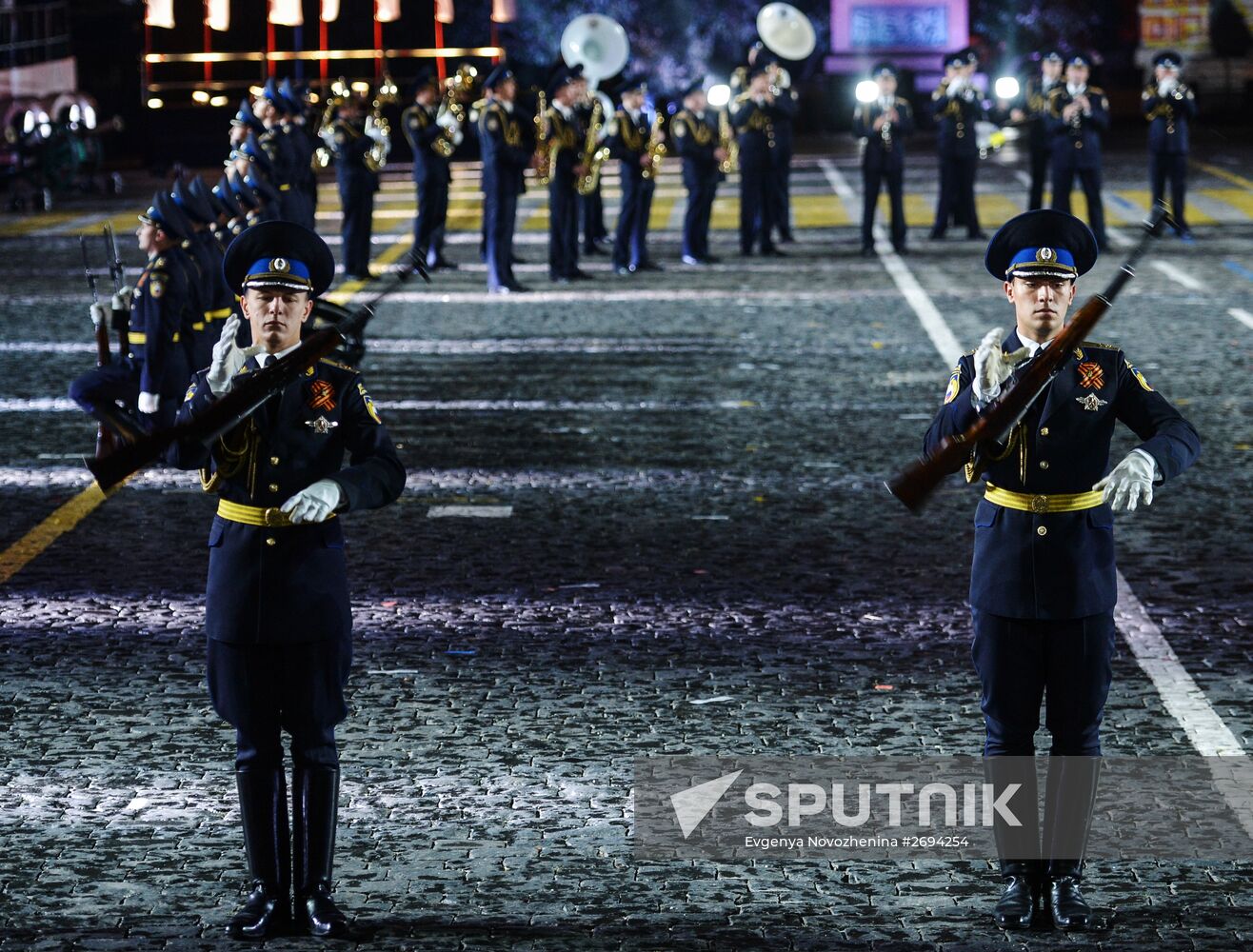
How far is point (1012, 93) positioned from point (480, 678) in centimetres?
3589

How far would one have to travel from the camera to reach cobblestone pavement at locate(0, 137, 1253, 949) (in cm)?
638

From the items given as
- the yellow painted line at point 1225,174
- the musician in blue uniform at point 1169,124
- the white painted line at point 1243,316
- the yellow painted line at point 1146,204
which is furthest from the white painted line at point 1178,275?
the yellow painted line at point 1225,174

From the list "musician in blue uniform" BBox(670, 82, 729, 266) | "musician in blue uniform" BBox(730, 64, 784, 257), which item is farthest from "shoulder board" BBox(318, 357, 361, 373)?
"musician in blue uniform" BBox(730, 64, 784, 257)

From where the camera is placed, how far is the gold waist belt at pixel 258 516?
20.0ft

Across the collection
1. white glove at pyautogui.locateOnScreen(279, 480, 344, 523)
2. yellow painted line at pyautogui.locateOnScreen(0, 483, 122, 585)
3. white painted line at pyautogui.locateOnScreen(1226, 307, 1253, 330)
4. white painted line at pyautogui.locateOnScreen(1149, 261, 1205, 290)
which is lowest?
yellow painted line at pyautogui.locateOnScreen(0, 483, 122, 585)

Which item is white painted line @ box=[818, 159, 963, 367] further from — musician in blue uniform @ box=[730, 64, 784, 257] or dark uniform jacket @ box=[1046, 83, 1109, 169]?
dark uniform jacket @ box=[1046, 83, 1109, 169]

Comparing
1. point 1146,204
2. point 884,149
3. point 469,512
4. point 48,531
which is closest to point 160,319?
point 48,531

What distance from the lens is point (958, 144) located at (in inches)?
1050

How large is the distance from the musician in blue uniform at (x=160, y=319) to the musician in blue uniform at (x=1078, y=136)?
1445 centimetres

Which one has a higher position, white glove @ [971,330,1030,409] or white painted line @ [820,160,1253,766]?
white glove @ [971,330,1030,409]

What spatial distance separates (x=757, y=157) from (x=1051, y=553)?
64.6 ft

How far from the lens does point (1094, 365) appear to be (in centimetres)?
622

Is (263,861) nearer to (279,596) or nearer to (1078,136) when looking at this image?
(279,596)

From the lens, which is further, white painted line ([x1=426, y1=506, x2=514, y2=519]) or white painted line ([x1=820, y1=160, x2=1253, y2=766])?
white painted line ([x1=426, y1=506, x2=514, y2=519])
